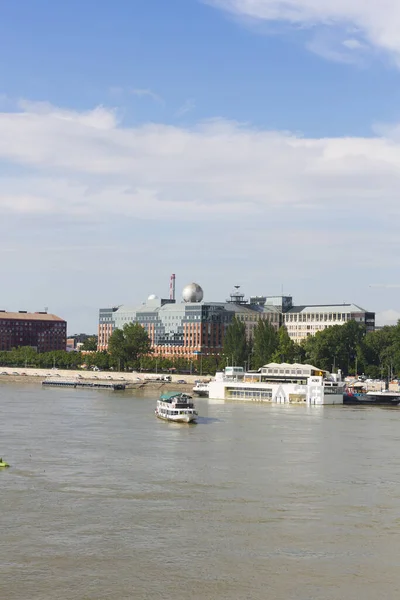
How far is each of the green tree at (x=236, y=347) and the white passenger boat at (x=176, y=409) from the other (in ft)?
251

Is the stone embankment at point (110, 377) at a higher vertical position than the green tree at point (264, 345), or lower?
lower

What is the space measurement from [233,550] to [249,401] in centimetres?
8648

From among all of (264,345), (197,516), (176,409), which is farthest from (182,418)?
(264,345)

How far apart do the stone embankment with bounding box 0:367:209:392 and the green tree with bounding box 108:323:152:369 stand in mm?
7279

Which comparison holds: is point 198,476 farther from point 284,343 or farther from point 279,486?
point 284,343

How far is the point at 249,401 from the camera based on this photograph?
118 meters

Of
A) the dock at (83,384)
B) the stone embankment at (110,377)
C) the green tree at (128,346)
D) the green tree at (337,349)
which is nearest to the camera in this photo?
the dock at (83,384)

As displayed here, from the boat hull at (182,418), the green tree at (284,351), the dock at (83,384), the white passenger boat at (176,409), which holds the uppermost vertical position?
the green tree at (284,351)

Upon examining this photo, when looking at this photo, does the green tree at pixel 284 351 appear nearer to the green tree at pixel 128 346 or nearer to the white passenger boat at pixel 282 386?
the white passenger boat at pixel 282 386

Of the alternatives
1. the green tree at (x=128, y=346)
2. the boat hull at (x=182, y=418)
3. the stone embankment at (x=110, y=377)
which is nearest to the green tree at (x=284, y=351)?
the stone embankment at (x=110, y=377)

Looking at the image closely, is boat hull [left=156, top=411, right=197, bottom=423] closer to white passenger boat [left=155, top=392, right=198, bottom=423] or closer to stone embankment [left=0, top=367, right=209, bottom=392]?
white passenger boat [left=155, top=392, right=198, bottom=423]

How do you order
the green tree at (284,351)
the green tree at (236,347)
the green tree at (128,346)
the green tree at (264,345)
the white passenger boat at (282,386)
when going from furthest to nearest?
the green tree at (128,346)
the green tree at (236,347)
the green tree at (264,345)
the green tree at (284,351)
the white passenger boat at (282,386)

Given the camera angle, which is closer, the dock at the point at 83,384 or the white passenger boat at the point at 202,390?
the white passenger boat at the point at 202,390

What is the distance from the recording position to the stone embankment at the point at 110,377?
15452cm
